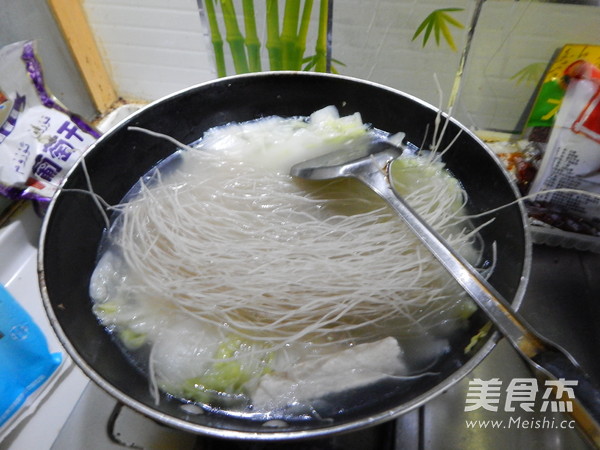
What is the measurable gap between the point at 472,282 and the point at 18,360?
893 mm

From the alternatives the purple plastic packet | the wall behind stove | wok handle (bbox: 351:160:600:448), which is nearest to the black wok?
wok handle (bbox: 351:160:600:448)

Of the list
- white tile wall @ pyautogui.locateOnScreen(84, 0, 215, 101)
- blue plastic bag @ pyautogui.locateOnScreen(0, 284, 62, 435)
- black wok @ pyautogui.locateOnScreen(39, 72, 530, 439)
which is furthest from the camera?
white tile wall @ pyautogui.locateOnScreen(84, 0, 215, 101)

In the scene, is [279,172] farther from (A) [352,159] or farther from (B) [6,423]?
(B) [6,423]

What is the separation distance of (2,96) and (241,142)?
61cm

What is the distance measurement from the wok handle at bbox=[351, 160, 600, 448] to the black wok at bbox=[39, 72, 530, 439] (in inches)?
2.0

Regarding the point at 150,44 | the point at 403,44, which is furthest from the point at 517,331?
the point at 150,44

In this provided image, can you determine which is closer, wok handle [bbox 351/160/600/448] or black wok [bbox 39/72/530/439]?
wok handle [bbox 351/160/600/448]

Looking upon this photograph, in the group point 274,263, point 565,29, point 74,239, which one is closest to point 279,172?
point 274,263

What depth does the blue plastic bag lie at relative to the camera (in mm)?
821

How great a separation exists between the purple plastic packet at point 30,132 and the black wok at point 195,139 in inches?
13.3

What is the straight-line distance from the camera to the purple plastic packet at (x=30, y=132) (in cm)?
102

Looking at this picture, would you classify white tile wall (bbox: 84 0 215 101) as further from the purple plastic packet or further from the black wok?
the black wok

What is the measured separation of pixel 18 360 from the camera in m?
0.85

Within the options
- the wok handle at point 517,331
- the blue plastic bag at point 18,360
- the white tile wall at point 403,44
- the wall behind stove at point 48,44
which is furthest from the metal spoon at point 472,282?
the wall behind stove at point 48,44
